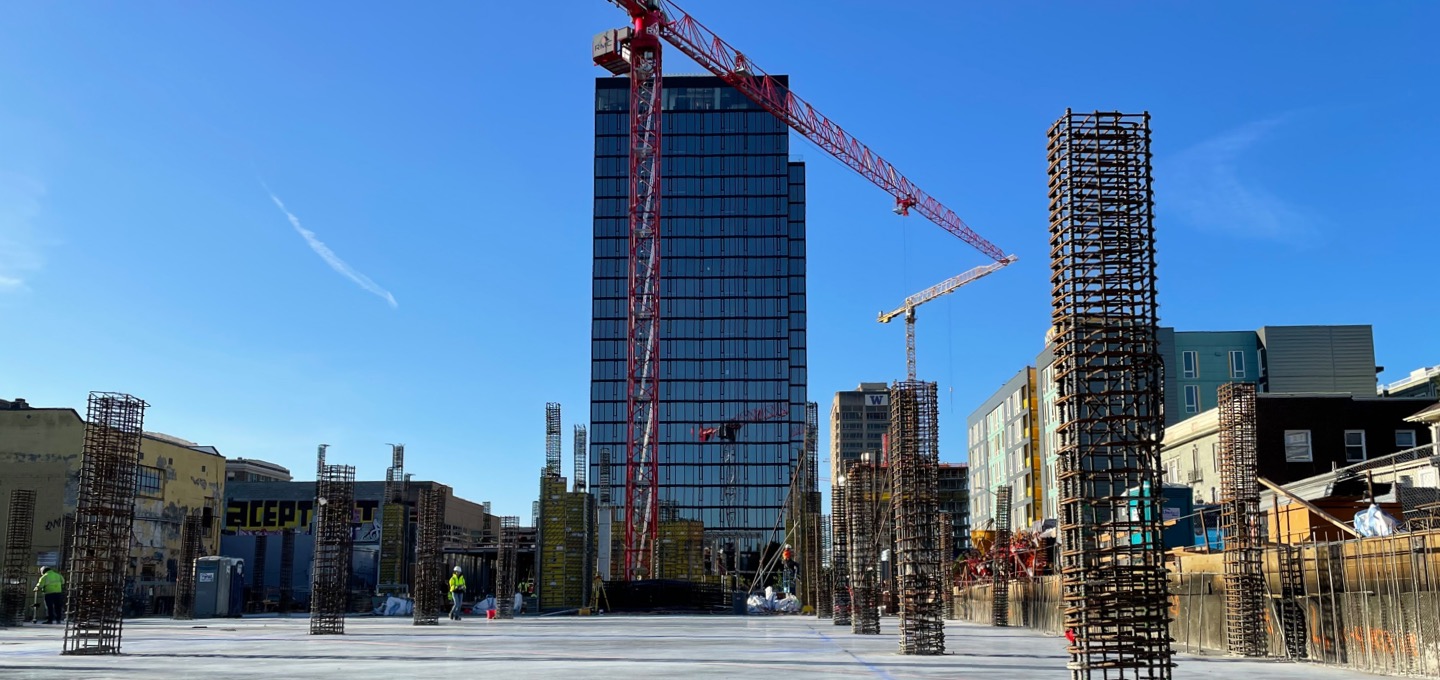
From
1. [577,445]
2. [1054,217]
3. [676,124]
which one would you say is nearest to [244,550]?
[577,445]

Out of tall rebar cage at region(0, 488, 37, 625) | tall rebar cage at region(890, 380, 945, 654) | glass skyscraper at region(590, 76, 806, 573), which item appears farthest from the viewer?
glass skyscraper at region(590, 76, 806, 573)

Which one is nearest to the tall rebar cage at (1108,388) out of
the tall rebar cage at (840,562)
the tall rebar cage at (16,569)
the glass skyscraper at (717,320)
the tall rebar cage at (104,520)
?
the tall rebar cage at (104,520)

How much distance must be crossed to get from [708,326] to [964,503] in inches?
1778

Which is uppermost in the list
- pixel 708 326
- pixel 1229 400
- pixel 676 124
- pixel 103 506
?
pixel 676 124

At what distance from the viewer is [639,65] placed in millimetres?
124500

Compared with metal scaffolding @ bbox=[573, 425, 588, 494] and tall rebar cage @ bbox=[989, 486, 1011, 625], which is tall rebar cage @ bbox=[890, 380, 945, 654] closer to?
tall rebar cage @ bbox=[989, 486, 1011, 625]

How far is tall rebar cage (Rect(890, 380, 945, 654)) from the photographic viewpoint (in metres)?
28.3

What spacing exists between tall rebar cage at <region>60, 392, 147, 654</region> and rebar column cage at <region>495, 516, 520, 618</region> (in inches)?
1108

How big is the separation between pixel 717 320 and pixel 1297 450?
12263cm

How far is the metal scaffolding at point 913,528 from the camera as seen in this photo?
28.3m

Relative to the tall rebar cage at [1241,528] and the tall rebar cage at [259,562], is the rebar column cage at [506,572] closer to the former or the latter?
the tall rebar cage at [259,562]

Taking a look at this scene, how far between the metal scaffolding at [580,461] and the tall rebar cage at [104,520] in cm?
4133

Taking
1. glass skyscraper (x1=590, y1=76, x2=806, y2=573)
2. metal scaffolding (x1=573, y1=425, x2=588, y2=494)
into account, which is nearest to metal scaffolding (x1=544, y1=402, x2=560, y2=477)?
metal scaffolding (x1=573, y1=425, x2=588, y2=494)

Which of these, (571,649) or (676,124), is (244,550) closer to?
(571,649)
